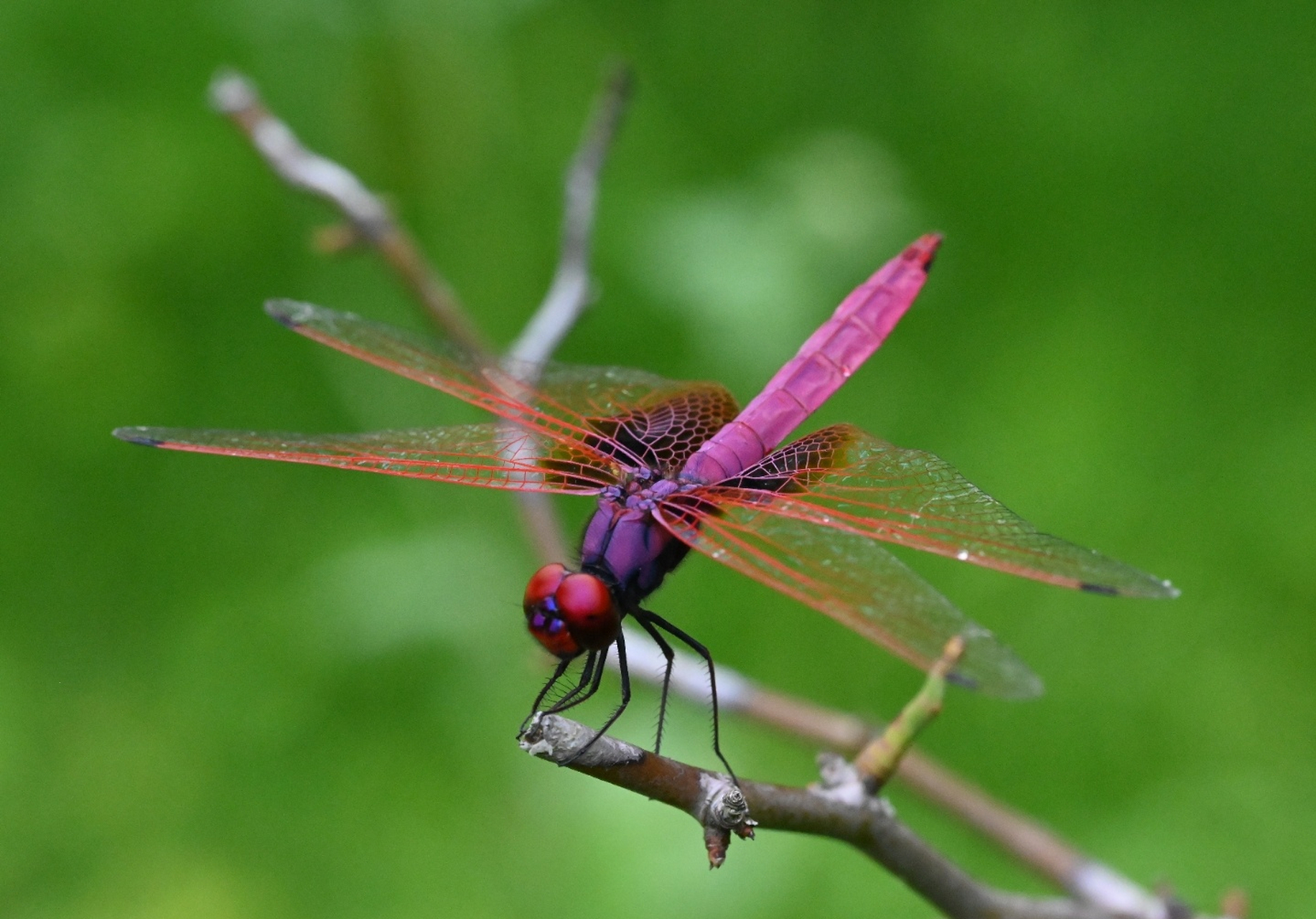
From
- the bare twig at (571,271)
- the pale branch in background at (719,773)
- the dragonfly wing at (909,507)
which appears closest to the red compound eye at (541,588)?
the dragonfly wing at (909,507)

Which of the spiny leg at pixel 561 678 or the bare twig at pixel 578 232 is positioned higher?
the bare twig at pixel 578 232

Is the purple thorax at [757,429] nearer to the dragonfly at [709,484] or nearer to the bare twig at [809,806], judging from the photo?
the dragonfly at [709,484]

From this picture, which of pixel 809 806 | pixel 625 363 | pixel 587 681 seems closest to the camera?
pixel 809 806

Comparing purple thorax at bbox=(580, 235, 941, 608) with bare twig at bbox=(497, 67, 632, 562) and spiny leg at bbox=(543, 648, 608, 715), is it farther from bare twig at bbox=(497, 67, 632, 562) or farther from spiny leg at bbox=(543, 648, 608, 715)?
bare twig at bbox=(497, 67, 632, 562)

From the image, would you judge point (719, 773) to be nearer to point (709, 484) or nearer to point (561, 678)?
point (561, 678)

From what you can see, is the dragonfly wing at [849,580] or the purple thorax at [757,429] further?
the purple thorax at [757,429]

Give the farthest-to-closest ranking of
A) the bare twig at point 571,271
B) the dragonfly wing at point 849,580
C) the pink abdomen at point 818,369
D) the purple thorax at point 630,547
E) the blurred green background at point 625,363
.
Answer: the blurred green background at point 625,363
the bare twig at point 571,271
the pink abdomen at point 818,369
the purple thorax at point 630,547
the dragonfly wing at point 849,580

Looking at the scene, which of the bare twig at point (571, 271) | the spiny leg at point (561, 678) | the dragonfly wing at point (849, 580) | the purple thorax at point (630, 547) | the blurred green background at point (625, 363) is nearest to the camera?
the dragonfly wing at point (849, 580)

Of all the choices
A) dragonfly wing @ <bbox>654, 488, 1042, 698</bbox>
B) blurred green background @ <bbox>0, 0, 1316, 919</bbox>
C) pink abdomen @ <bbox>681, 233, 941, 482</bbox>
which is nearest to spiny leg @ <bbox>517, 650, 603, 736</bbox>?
dragonfly wing @ <bbox>654, 488, 1042, 698</bbox>

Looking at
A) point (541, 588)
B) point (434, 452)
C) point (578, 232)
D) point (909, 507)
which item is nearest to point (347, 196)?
point (578, 232)
